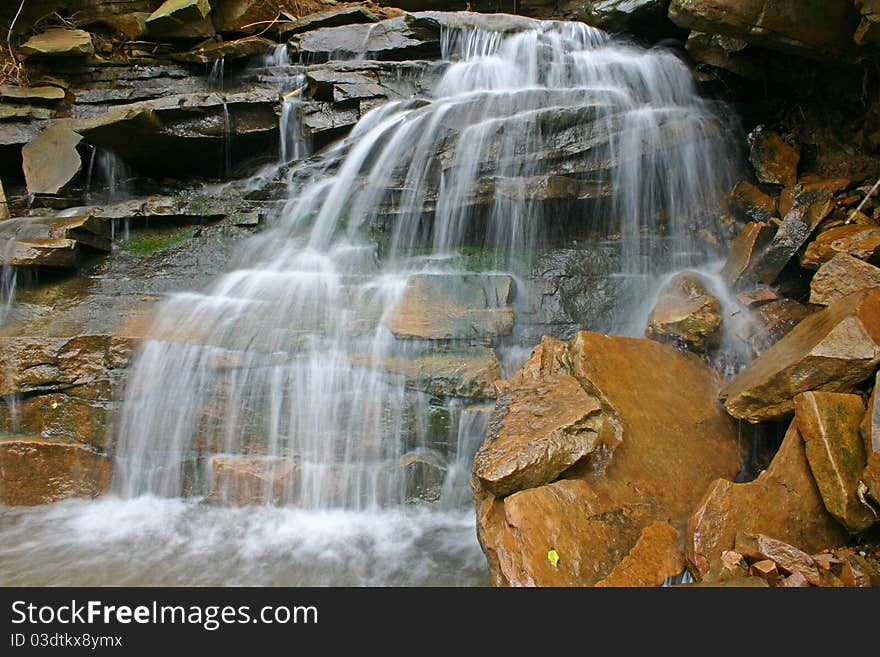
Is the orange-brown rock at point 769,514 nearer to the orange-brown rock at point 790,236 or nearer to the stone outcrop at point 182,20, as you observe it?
the orange-brown rock at point 790,236

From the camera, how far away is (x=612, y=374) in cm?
398

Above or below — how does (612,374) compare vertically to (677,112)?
below

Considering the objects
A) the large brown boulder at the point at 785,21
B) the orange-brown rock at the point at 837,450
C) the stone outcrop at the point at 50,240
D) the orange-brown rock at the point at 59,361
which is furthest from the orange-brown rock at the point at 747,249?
the stone outcrop at the point at 50,240

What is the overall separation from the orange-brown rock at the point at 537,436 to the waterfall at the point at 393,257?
2.99 ft

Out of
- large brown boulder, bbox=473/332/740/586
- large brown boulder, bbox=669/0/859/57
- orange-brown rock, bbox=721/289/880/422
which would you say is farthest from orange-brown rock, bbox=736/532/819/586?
large brown boulder, bbox=669/0/859/57

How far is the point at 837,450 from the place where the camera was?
120 inches

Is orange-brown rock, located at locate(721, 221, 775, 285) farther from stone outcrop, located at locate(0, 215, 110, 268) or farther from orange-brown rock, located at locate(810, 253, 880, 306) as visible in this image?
stone outcrop, located at locate(0, 215, 110, 268)

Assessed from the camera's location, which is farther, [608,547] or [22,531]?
[22,531]

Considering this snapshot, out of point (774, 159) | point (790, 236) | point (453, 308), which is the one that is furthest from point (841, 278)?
point (453, 308)

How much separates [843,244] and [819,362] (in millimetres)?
1752

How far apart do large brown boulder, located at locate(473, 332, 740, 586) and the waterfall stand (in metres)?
1.05

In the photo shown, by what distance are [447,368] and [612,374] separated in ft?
4.76
